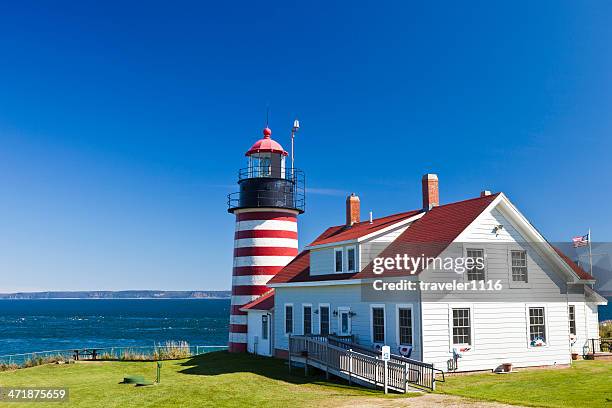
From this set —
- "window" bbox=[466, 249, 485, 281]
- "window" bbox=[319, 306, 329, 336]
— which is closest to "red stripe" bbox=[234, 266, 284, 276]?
"window" bbox=[319, 306, 329, 336]

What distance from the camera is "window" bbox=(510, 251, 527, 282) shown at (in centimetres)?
2444

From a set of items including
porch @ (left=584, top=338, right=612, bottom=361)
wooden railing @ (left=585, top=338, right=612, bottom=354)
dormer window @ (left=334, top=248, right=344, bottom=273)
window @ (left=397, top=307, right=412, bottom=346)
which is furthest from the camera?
wooden railing @ (left=585, top=338, right=612, bottom=354)

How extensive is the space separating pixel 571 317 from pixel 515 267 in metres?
6.69

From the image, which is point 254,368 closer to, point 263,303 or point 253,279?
point 263,303

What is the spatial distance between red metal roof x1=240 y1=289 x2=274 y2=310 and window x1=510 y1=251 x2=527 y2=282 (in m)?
12.8

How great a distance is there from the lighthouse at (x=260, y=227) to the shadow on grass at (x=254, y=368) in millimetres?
2942

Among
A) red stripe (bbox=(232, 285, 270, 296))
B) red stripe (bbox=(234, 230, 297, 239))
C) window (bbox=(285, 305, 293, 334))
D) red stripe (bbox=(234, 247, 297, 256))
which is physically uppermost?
red stripe (bbox=(234, 230, 297, 239))

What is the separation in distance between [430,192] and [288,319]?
931 cm

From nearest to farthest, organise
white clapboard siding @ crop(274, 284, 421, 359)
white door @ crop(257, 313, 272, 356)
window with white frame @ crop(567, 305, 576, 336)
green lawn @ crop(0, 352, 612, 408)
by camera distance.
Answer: green lawn @ crop(0, 352, 612, 408) < white clapboard siding @ crop(274, 284, 421, 359) < window with white frame @ crop(567, 305, 576, 336) < white door @ crop(257, 313, 272, 356)

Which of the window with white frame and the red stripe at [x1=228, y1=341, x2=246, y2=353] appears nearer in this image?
the window with white frame

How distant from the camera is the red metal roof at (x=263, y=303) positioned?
32.3 m

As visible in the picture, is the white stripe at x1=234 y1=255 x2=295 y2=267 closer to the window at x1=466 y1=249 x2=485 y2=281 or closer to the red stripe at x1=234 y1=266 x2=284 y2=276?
the red stripe at x1=234 y1=266 x2=284 y2=276

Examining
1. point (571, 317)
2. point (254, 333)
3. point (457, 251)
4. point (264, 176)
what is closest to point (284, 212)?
point (264, 176)

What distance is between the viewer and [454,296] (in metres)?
23.0
